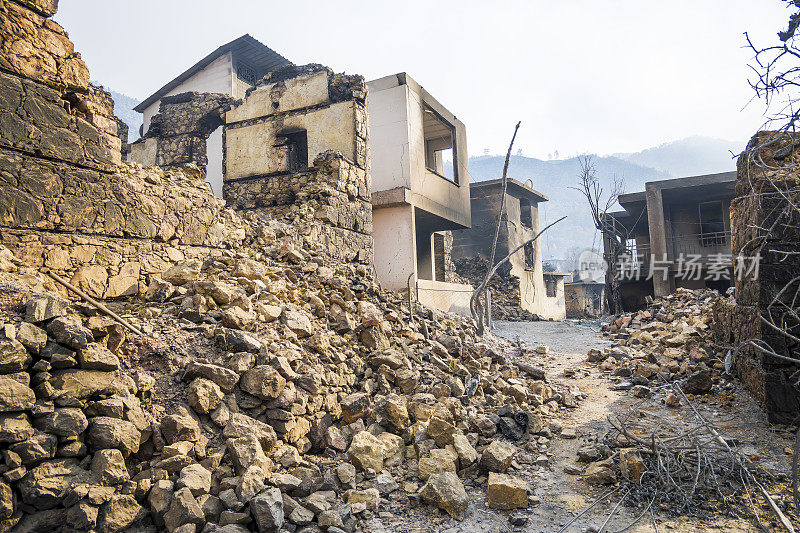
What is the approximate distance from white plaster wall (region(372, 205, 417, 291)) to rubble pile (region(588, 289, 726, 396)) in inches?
163

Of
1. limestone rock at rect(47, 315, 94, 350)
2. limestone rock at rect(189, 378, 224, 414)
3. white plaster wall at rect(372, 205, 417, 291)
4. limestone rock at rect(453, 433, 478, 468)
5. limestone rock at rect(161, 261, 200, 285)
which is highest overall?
white plaster wall at rect(372, 205, 417, 291)

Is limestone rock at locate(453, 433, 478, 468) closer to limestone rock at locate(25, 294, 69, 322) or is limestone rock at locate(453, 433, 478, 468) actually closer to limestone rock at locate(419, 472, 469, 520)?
limestone rock at locate(419, 472, 469, 520)

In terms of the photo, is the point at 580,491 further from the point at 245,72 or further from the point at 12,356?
the point at 245,72

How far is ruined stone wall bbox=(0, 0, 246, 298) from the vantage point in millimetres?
3650

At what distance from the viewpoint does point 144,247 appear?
459 cm

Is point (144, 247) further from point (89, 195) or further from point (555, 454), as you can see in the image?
point (555, 454)

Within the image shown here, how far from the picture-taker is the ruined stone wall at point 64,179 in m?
3.65

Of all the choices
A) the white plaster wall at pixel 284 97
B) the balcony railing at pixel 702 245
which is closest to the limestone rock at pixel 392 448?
the white plaster wall at pixel 284 97

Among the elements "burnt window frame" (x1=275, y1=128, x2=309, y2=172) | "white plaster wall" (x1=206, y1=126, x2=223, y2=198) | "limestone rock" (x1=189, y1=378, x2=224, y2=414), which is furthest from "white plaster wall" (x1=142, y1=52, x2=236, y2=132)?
"limestone rock" (x1=189, y1=378, x2=224, y2=414)

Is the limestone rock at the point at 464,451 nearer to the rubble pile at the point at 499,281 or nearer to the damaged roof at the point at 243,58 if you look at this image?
the rubble pile at the point at 499,281

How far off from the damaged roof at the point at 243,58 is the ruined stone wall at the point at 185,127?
14.0 ft

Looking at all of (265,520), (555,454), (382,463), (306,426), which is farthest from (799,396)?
(265,520)

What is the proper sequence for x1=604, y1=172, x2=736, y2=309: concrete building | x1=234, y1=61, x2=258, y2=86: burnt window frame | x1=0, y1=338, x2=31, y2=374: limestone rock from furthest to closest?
x1=234, y1=61, x2=258, y2=86: burnt window frame, x1=604, y1=172, x2=736, y2=309: concrete building, x1=0, y1=338, x2=31, y2=374: limestone rock

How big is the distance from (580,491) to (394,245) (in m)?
7.43
